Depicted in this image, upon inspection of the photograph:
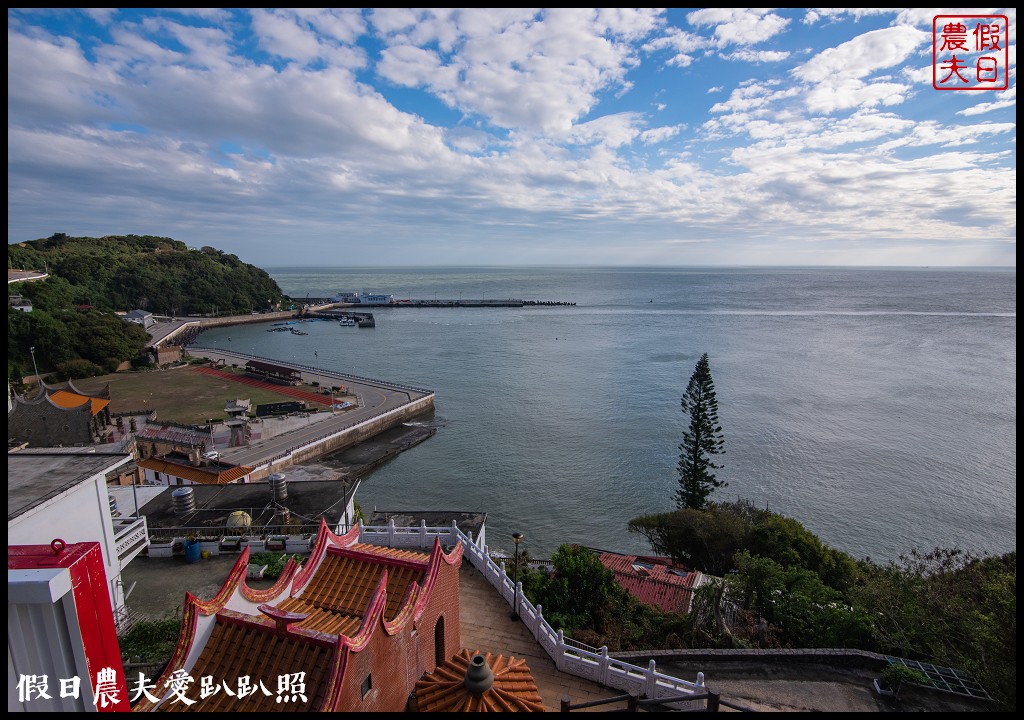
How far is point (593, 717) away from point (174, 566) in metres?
15.0

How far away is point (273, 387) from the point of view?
56.5m

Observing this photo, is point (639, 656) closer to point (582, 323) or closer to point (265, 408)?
point (265, 408)

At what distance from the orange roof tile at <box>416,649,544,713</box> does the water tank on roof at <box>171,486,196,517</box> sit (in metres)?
14.3

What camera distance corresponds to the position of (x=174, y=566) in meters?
16.7

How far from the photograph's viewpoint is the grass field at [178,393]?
47750 millimetres

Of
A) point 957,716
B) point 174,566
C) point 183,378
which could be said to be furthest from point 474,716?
point 183,378

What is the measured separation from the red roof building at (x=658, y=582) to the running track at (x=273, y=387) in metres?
35.2

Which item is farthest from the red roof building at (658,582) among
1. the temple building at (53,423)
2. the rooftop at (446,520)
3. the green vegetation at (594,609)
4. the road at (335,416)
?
the temple building at (53,423)

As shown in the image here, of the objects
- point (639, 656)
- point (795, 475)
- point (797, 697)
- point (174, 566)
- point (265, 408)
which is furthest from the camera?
point (265, 408)

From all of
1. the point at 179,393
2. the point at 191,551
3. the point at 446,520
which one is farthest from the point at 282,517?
the point at 179,393

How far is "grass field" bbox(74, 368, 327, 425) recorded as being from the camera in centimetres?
4775

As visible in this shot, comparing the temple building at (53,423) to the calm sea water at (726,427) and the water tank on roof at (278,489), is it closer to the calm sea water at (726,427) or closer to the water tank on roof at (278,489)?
the calm sea water at (726,427)

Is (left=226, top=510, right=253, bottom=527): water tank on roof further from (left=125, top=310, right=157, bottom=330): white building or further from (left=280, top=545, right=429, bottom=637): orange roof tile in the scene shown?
(left=125, top=310, right=157, bottom=330): white building

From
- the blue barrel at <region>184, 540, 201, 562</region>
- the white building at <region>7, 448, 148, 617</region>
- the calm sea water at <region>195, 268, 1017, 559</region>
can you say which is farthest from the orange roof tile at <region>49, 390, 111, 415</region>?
the white building at <region>7, 448, 148, 617</region>
